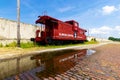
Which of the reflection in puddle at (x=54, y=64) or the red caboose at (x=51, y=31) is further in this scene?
the red caboose at (x=51, y=31)

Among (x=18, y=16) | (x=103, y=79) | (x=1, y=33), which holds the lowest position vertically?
(x=103, y=79)

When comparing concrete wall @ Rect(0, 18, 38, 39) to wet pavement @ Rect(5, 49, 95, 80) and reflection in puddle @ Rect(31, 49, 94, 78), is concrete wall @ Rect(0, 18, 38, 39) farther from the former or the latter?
wet pavement @ Rect(5, 49, 95, 80)

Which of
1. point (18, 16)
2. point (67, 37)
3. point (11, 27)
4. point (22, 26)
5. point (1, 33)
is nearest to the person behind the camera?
point (18, 16)

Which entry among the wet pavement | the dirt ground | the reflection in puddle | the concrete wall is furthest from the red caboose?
the wet pavement

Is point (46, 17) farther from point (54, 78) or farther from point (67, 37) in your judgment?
point (54, 78)

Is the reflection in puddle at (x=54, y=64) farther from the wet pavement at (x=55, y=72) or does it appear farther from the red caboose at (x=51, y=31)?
the red caboose at (x=51, y=31)

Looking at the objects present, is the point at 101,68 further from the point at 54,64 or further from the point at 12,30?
the point at 12,30

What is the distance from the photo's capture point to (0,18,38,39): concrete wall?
861 inches

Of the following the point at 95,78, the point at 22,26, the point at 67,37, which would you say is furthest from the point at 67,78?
the point at 67,37

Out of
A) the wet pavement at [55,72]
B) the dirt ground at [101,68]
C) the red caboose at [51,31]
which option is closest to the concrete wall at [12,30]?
the red caboose at [51,31]

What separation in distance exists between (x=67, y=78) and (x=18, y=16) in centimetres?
1535

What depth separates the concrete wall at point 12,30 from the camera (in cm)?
2186

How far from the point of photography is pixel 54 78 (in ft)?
20.1

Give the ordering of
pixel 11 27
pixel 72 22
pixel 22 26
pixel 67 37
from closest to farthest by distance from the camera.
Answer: pixel 11 27, pixel 22 26, pixel 67 37, pixel 72 22
